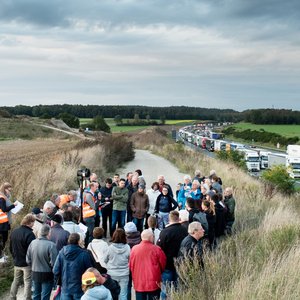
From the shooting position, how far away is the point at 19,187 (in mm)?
14492

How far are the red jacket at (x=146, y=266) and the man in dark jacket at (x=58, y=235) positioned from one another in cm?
132

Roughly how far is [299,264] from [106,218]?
23.6 feet

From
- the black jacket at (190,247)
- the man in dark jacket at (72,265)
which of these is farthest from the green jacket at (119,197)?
the man in dark jacket at (72,265)

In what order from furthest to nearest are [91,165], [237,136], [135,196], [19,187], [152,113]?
[152,113], [237,136], [91,165], [19,187], [135,196]

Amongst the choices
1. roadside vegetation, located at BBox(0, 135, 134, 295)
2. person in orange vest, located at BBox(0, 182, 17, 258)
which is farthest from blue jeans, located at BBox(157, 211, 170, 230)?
person in orange vest, located at BBox(0, 182, 17, 258)

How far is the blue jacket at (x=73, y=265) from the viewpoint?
713 cm

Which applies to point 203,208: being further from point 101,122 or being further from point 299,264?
point 101,122

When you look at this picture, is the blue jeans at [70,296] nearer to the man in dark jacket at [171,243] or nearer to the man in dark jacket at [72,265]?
the man in dark jacket at [72,265]

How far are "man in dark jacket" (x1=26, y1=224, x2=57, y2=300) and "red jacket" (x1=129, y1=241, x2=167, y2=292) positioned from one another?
1.32 meters

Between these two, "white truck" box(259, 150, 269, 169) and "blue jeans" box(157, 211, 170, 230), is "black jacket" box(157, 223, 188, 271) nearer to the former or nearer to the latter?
"blue jeans" box(157, 211, 170, 230)

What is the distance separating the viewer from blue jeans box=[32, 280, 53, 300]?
315 inches

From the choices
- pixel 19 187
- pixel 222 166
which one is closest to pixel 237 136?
pixel 222 166

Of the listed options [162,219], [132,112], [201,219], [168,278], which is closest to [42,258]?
[168,278]

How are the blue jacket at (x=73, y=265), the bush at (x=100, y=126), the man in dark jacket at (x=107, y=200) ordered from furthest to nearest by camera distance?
the bush at (x=100, y=126) → the man in dark jacket at (x=107, y=200) → the blue jacket at (x=73, y=265)
